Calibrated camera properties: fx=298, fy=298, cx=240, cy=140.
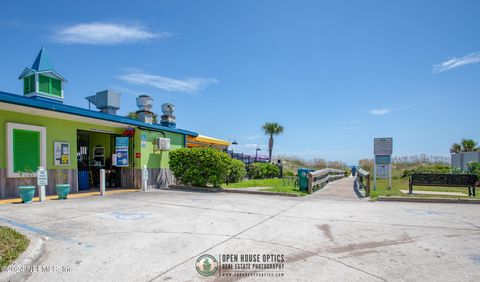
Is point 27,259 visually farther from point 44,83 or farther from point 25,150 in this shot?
point 44,83

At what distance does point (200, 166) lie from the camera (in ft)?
48.0

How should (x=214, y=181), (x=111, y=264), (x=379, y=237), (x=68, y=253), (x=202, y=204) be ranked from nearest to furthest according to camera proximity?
(x=111, y=264) → (x=68, y=253) → (x=379, y=237) → (x=202, y=204) → (x=214, y=181)

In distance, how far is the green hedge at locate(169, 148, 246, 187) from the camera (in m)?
14.4

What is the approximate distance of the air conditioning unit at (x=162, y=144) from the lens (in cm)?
1537

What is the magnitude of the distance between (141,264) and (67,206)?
5.89 m

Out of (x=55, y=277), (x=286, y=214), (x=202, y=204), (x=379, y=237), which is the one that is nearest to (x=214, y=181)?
(x=202, y=204)

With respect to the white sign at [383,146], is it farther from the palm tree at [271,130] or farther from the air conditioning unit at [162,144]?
the palm tree at [271,130]

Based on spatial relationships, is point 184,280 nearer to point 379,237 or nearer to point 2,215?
point 379,237

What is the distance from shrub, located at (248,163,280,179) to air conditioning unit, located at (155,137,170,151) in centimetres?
856

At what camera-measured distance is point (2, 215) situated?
23.8 ft

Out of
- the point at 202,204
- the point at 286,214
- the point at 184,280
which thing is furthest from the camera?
the point at 202,204

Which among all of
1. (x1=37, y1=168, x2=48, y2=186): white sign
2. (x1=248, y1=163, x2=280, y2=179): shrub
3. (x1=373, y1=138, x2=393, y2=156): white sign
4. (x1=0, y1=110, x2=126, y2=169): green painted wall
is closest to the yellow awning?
(x1=248, y1=163, x2=280, y2=179): shrub

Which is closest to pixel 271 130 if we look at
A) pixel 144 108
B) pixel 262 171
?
pixel 262 171

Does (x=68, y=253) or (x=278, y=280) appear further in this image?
(x=68, y=253)
